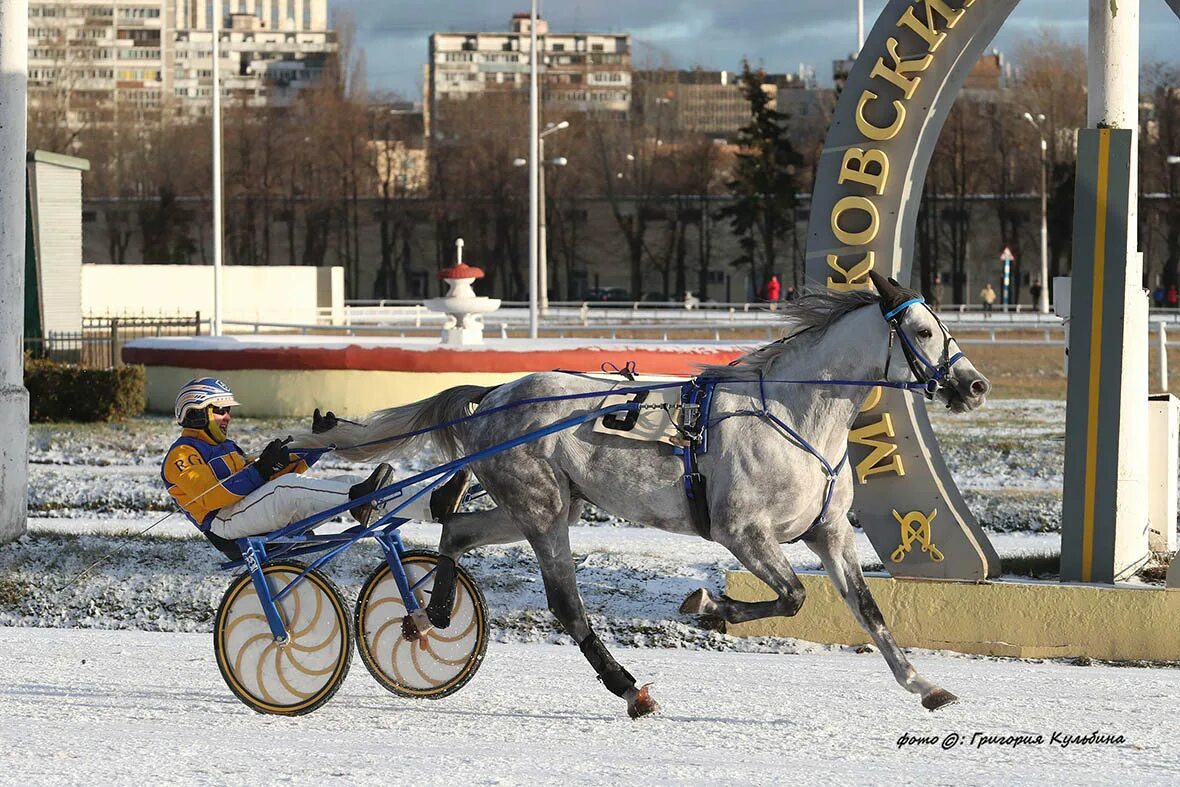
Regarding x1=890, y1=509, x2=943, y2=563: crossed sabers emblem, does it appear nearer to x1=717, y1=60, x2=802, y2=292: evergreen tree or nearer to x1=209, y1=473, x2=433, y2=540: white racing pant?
x1=209, y1=473, x2=433, y2=540: white racing pant

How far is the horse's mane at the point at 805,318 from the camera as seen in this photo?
718 centimetres

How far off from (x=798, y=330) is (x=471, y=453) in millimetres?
1558

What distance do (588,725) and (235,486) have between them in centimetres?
181

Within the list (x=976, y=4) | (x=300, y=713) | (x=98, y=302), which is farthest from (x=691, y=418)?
(x=98, y=302)

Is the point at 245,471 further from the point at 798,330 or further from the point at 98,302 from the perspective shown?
the point at 98,302

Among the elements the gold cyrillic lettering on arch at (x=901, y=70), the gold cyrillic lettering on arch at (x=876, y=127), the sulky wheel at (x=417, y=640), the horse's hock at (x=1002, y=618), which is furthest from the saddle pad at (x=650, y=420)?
the gold cyrillic lettering on arch at (x=901, y=70)

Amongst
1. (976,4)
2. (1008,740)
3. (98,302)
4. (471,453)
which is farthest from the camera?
(98,302)

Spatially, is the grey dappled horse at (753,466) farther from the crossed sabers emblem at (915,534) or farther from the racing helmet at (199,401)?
the crossed sabers emblem at (915,534)

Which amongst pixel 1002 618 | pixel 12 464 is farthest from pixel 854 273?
pixel 12 464

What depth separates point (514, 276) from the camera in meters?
77.4

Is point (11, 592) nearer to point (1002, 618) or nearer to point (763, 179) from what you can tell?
point (1002, 618)

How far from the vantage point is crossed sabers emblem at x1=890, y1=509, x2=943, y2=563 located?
30.0 ft

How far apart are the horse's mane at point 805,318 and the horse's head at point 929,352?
274 mm

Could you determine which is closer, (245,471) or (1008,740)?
(1008,740)
